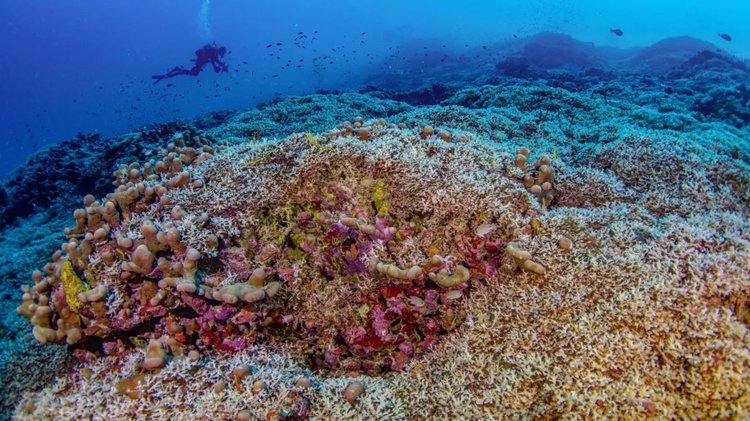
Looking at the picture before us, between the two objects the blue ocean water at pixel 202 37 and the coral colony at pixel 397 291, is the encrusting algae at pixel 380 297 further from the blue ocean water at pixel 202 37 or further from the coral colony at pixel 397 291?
the blue ocean water at pixel 202 37

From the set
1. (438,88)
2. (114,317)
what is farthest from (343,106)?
(114,317)

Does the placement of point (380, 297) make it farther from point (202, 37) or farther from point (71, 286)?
point (202, 37)

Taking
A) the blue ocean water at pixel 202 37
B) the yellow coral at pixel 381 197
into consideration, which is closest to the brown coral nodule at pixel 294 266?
the yellow coral at pixel 381 197

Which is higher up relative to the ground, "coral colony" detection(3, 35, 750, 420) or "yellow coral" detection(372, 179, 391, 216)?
"yellow coral" detection(372, 179, 391, 216)

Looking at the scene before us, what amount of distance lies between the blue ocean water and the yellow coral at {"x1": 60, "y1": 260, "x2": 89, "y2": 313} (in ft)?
241

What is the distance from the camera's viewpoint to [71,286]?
288 centimetres

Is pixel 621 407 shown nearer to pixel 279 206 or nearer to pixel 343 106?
pixel 279 206

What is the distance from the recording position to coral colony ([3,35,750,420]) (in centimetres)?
222

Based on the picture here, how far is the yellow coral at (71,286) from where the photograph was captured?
282 centimetres

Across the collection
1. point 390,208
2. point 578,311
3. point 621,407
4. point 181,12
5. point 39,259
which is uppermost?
point 181,12

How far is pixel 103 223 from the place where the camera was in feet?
11.3

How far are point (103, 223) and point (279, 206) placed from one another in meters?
1.77

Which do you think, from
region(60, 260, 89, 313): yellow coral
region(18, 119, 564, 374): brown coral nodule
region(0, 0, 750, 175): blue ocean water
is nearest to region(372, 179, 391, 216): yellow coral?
region(18, 119, 564, 374): brown coral nodule

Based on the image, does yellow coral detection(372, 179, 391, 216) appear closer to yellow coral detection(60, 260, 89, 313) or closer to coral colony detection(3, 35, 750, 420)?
coral colony detection(3, 35, 750, 420)
